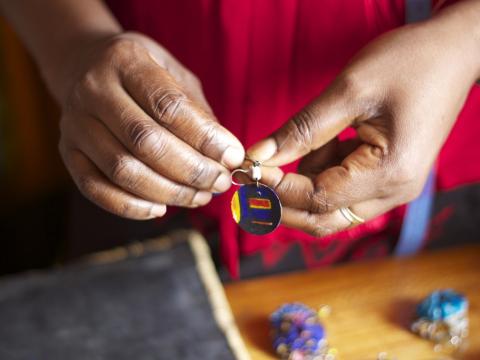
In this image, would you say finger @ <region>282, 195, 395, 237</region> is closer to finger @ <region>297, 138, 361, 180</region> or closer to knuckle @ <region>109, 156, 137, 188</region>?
finger @ <region>297, 138, 361, 180</region>

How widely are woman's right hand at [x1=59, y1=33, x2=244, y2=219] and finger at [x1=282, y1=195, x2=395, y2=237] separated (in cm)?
8

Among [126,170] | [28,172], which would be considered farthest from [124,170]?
[28,172]

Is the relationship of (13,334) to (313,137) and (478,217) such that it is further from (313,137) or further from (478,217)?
(478,217)

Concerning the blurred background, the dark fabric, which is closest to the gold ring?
the dark fabric

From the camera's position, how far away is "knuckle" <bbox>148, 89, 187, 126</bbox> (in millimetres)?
609

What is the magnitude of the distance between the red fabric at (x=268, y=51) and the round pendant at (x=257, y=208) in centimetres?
17

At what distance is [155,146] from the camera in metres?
0.61

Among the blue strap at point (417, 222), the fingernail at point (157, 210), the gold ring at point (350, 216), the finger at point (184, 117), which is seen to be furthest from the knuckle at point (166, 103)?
the blue strap at point (417, 222)

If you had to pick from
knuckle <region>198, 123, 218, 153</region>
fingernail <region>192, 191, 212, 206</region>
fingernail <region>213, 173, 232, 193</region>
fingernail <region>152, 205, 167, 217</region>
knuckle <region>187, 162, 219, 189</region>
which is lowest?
fingernail <region>152, 205, 167, 217</region>

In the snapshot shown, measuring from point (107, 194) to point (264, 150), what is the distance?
18 centimetres

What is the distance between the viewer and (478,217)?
93 cm

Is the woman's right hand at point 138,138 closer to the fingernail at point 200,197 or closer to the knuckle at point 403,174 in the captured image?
the fingernail at point 200,197

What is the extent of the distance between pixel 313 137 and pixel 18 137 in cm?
135

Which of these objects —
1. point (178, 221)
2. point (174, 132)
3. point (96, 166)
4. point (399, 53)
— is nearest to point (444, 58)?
point (399, 53)
